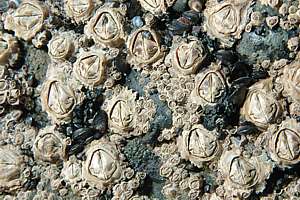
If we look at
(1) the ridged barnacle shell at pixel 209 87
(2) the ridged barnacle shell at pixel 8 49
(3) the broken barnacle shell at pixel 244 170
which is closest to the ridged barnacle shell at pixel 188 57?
(1) the ridged barnacle shell at pixel 209 87

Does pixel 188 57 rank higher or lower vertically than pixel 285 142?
higher

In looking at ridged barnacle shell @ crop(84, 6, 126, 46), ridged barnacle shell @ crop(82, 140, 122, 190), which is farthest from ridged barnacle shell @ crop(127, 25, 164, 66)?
ridged barnacle shell @ crop(82, 140, 122, 190)

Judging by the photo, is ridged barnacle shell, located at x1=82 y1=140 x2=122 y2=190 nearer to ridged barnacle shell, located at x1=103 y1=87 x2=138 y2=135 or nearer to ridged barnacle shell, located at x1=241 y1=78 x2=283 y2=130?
ridged barnacle shell, located at x1=103 y1=87 x2=138 y2=135

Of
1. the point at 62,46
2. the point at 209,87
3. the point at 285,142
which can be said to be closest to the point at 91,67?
the point at 62,46

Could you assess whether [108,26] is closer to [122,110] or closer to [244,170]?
[122,110]

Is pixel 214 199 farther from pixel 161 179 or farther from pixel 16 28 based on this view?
pixel 16 28

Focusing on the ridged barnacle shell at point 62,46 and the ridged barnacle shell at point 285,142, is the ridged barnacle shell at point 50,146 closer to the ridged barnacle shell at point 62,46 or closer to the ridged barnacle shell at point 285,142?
the ridged barnacle shell at point 62,46
